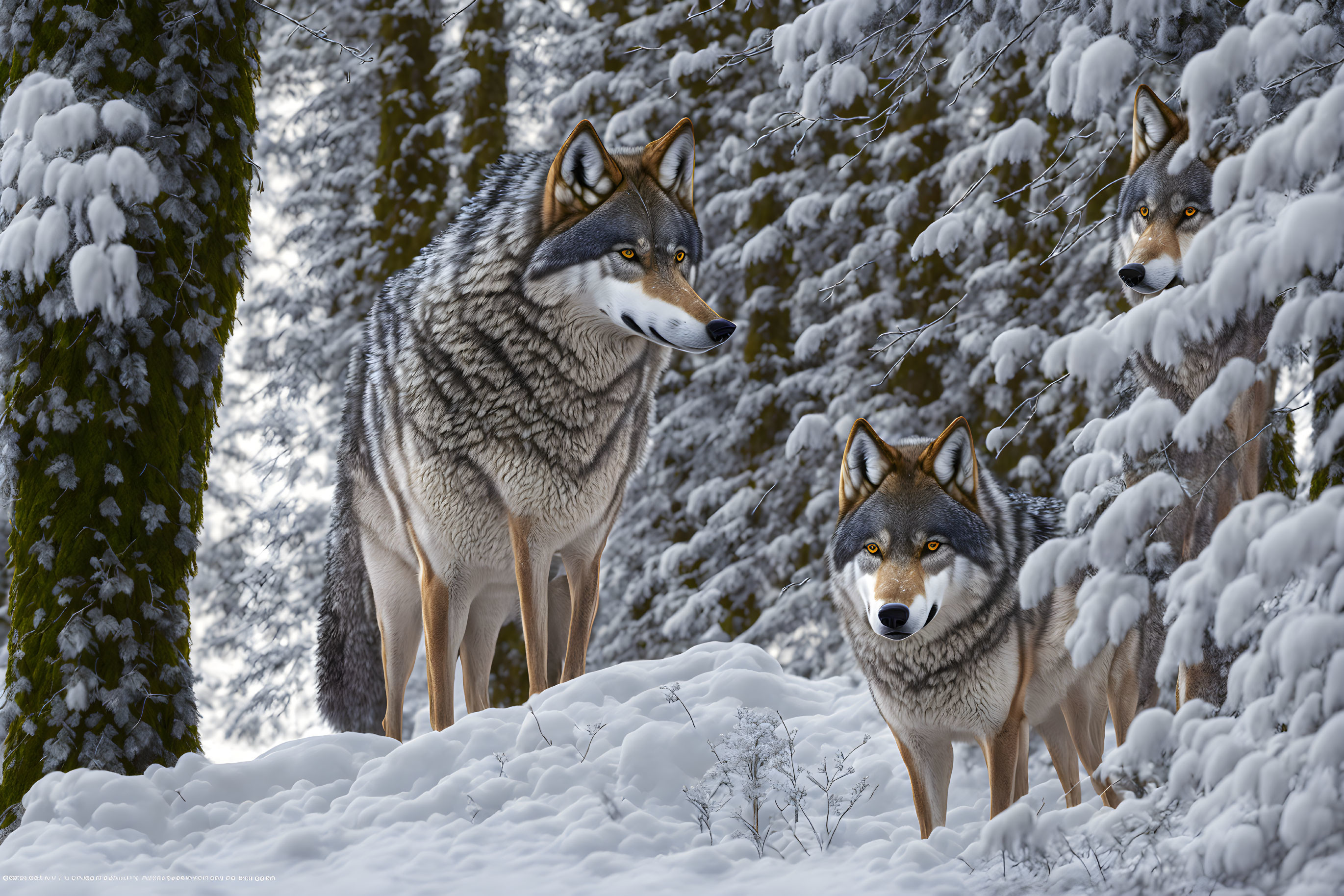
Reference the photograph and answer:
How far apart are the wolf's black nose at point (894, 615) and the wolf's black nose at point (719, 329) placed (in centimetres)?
125

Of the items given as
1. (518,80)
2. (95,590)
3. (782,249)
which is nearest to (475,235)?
(95,590)

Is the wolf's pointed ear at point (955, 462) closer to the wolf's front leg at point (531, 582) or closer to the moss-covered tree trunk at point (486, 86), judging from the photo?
the wolf's front leg at point (531, 582)

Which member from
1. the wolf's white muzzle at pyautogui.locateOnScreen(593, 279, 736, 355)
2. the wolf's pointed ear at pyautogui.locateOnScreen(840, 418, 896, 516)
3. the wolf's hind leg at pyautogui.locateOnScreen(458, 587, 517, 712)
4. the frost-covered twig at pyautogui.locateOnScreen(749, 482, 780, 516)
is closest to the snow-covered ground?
the wolf's hind leg at pyautogui.locateOnScreen(458, 587, 517, 712)

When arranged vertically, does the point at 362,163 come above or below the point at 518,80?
below

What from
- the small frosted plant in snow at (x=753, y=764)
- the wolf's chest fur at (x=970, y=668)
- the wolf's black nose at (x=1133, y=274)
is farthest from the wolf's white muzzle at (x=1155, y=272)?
the small frosted plant in snow at (x=753, y=764)

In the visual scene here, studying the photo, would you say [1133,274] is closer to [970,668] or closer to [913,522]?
[913,522]

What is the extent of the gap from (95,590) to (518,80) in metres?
8.86

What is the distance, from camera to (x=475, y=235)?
211 inches

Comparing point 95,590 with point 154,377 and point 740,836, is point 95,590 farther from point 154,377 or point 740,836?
point 740,836

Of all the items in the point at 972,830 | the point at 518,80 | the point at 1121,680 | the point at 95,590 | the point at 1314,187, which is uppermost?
the point at 518,80

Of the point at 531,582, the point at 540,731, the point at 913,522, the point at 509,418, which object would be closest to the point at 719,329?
the point at 913,522

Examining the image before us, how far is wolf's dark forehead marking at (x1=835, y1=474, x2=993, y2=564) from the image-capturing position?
14.3ft

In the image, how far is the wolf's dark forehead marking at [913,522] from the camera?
171 inches

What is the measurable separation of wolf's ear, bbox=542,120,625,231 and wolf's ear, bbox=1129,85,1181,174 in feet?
7.37
